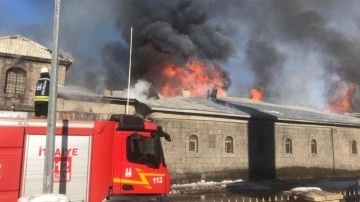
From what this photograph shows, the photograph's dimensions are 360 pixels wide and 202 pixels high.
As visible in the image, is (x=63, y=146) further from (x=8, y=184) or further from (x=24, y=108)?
(x=24, y=108)

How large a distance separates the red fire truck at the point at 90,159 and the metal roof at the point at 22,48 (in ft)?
62.6

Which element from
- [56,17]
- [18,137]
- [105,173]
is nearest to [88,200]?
[105,173]

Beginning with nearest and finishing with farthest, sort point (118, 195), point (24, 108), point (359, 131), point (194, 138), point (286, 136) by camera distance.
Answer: point (118, 195) → point (194, 138) → point (24, 108) → point (286, 136) → point (359, 131)

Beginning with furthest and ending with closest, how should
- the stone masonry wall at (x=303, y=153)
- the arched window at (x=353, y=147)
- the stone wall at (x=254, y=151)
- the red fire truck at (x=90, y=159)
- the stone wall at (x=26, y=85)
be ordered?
the arched window at (x=353, y=147) → the stone masonry wall at (x=303, y=153) → the stone wall at (x=26, y=85) → the stone wall at (x=254, y=151) → the red fire truck at (x=90, y=159)

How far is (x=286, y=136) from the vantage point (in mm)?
25859

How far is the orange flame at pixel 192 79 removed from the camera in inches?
1526

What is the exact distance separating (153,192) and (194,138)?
13.7m

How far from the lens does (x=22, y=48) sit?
82.4ft

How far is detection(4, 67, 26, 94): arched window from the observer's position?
2373 cm

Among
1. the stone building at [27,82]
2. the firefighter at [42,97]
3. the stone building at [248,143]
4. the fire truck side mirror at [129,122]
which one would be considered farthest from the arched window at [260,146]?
the firefighter at [42,97]

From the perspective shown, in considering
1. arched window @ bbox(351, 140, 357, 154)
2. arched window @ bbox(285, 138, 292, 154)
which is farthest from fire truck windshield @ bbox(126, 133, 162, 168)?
arched window @ bbox(351, 140, 357, 154)

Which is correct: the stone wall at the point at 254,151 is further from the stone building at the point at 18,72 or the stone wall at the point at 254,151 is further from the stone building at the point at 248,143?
the stone building at the point at 18,72

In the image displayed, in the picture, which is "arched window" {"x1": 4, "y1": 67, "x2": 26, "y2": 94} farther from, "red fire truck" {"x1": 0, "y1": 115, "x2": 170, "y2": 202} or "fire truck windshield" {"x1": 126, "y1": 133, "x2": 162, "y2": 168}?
"fire truck windshield" {"x1": 126, "y1": 133, "x2": 162, "y2": 168}

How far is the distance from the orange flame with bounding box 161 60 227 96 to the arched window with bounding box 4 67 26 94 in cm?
1711
